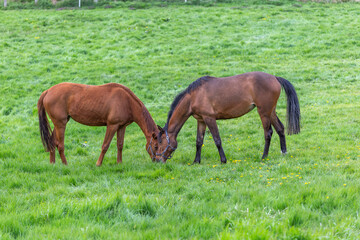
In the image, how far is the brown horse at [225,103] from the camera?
8.17 meters

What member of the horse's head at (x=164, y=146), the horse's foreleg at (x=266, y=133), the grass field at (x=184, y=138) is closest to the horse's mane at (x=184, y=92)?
the horse's head at (x=164, y=146)

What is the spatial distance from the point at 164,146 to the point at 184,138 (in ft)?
8.13

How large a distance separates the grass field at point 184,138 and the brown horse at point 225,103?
536 mm

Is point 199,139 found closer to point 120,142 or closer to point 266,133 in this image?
point 266,133

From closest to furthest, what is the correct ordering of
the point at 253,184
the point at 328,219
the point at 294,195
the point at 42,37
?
the point at 328,219 → the point at 294,195 → the point at 253,184 → the point at 42,37

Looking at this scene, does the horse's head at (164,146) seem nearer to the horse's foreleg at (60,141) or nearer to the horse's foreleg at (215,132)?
Result: the horse's foreleg at (215,132)

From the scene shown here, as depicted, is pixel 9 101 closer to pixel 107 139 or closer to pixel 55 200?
pixel 107 139

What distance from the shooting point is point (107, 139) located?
309 inches

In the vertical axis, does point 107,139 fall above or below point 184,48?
below

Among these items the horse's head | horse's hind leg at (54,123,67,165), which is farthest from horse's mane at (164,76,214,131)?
→ horse's hind leg at (54,123,67,165)

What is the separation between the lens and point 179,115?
841 cm

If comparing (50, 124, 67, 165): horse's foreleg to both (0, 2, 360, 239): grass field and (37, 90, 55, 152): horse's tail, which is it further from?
(0, 2, 360, 239): grass field

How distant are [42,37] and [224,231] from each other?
72.2 feet

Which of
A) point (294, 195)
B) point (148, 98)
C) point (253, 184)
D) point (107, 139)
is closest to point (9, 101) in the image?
point (148, 98)
